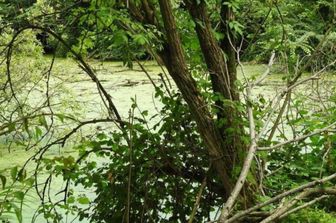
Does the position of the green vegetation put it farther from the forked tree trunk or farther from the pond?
the pond

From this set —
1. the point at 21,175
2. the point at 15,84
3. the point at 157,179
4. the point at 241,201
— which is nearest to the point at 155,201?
the point at 157,179

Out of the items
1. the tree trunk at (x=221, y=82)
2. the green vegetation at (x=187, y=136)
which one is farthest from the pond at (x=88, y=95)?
the tree trunk at (x=221, y=82)

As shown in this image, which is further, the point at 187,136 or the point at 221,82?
the point at 187,136

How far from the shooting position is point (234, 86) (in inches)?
73.9

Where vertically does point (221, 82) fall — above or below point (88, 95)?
above

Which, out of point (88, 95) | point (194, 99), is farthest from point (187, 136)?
point (88, 95)

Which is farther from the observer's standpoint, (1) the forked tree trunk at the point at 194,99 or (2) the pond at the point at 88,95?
(2) the pond at the point at 88,95

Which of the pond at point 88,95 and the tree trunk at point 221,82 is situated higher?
the tree trunk at point 221,82

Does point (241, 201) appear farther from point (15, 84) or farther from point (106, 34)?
point (15, 84)

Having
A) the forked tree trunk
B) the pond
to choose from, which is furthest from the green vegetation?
the pond

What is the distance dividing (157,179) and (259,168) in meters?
0.43

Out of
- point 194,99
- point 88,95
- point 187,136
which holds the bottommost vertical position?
point 88,95

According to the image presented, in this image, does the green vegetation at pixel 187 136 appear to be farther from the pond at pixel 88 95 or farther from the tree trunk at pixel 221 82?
the pond at pixel 88 95

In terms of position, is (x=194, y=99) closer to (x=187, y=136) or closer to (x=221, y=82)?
(x=221, y=82)
